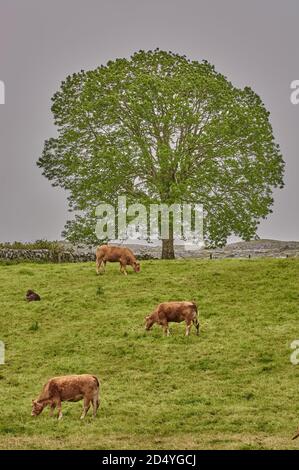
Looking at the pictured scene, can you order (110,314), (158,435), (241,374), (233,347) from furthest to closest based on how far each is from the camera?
(110,314)
(233,347)
(241,374)
(158,435)

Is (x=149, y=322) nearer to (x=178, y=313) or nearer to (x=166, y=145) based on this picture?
(x=178, y=313)

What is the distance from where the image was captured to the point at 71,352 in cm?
3139

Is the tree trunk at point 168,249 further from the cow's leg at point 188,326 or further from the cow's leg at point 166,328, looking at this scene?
the cow's leg at point 188,326

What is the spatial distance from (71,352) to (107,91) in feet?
96.8

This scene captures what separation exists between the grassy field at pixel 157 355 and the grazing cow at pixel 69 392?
42 cm

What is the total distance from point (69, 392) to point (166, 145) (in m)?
34.4

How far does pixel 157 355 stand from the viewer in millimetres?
30188

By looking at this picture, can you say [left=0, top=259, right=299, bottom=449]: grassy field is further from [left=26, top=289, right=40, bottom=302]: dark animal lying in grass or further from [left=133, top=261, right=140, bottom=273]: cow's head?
[left=26, top=289, right=40, bottom=302]: dark animal lying in grass

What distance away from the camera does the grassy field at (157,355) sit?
73.4ft

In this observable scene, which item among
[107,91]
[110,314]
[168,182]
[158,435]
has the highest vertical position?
[107,91]

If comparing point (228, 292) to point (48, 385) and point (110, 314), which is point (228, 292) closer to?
point (110, 314)

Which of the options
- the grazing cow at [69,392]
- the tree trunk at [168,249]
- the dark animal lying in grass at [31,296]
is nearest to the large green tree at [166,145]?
the tree trunk at [168,249]
